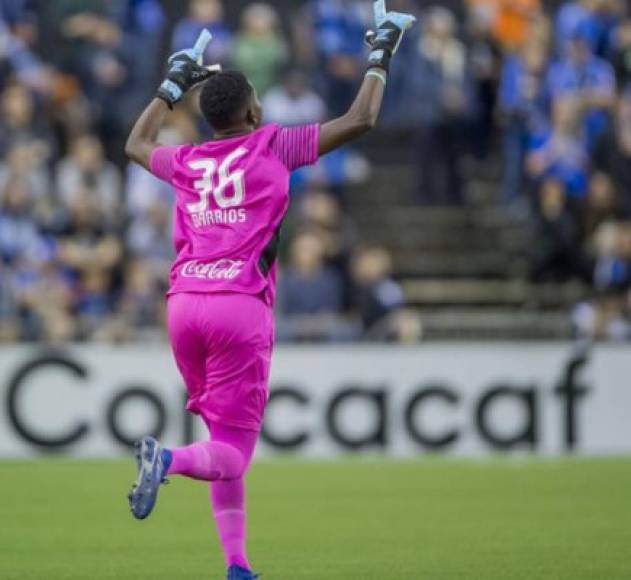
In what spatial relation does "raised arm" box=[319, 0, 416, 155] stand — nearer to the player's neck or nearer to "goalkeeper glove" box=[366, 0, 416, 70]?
"goalkeeper glove" box=[366, 0, 416, 70]

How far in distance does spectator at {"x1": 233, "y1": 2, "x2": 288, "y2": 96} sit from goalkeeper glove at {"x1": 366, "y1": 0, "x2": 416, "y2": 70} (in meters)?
12.3

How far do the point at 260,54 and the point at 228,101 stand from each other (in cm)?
1298

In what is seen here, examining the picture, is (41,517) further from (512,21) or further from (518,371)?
(512,21)

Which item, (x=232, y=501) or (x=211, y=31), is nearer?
(x=232, y=501)

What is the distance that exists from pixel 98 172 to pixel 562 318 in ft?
16.7

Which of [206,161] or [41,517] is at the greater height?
[206,161]

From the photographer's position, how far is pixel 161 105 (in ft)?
29.3

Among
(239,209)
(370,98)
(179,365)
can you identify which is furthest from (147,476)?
(370,98)

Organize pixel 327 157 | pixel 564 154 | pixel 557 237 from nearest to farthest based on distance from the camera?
pixel 557 237, pixel 564 154, pixel 327 157

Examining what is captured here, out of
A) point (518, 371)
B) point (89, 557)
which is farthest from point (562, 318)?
point (89, 557)

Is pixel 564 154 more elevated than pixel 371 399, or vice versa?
pixel 564 154

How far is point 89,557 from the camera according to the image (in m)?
10.3

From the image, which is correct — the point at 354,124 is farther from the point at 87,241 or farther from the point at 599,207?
the point at 599,207

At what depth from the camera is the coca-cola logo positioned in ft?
27.5
